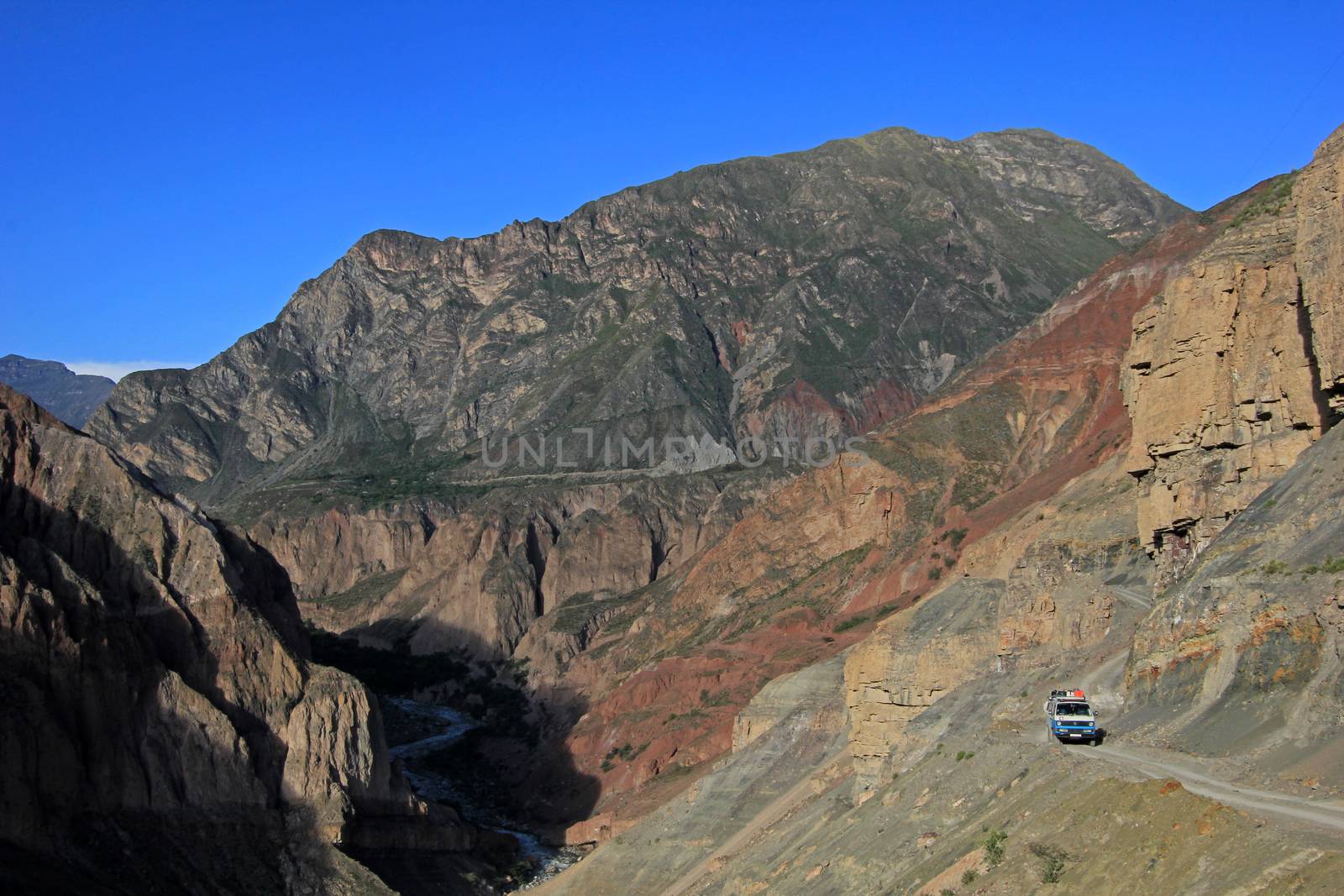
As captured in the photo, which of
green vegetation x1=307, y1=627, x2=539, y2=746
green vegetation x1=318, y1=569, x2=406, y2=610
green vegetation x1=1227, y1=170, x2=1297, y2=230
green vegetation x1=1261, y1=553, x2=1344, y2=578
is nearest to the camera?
green vegetation x1=1261, y1=553, x2=1344, y2=578

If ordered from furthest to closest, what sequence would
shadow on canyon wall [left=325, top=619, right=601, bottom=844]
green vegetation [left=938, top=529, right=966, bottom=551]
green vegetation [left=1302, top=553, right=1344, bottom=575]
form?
shadow on canyon wall [left=325, top=619, right=601, bottom=844] < green vegetation [left=938, top=529, right=966, bottom=551] < green vegetation [left=1302, top=553, right=1344, bottom=575]

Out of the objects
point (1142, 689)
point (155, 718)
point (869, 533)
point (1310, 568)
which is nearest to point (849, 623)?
point (869, 533)

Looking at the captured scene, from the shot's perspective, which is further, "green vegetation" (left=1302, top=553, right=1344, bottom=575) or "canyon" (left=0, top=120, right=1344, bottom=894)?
"green vegetation" (left=1302, top=553, right=1344, bottom=575)

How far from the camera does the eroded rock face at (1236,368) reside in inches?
1382

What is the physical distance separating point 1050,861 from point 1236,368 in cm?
1880

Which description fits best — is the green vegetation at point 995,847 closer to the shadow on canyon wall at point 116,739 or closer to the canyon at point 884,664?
the canyon at point 884,664

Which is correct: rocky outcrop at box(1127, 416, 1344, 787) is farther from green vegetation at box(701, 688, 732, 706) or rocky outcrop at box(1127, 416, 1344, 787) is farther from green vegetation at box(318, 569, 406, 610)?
green vegetation at box(318, 569, 406, 610)

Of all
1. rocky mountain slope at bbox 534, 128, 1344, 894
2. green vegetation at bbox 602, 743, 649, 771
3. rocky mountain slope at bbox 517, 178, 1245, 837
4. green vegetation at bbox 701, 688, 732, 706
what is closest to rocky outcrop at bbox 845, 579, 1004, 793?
rocky mountain slope at bbox 534, 128, 1344, 894

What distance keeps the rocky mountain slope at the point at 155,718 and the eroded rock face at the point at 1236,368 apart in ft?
127

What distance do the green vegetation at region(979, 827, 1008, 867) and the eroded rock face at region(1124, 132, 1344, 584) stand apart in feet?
45.5

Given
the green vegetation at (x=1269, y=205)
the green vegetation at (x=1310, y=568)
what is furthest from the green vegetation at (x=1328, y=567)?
the green vegetation at (x=1269, y=205)

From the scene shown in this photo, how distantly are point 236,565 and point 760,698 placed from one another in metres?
26.7

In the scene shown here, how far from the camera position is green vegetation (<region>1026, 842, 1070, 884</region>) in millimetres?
23188

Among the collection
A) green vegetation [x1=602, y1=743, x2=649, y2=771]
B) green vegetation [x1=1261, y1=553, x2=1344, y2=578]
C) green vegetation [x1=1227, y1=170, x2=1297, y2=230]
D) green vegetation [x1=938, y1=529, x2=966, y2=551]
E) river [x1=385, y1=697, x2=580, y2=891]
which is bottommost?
river [x1=385, y1=697, x2=580, y2=891]
